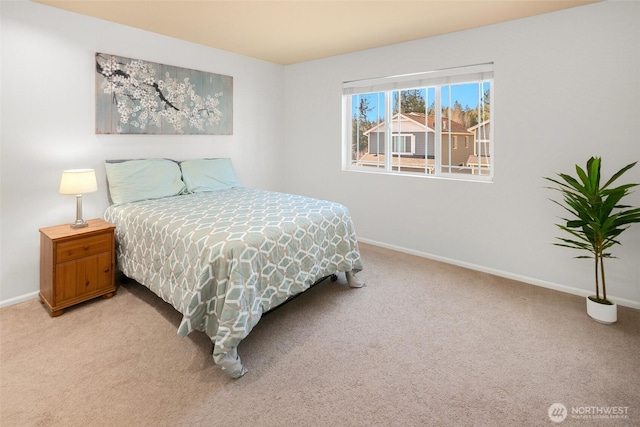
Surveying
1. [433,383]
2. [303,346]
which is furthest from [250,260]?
[433,383]

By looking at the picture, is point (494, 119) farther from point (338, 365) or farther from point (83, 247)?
point (83, 247)

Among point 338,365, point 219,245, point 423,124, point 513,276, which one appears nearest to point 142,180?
point 219,245

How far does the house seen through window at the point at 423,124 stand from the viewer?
3.40m

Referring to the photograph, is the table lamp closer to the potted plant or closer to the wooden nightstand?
the wooden nightstand

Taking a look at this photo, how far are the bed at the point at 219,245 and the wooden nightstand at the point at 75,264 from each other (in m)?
0.15

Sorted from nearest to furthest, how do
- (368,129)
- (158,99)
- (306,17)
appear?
(306,17) < (158,99) < (368,129)

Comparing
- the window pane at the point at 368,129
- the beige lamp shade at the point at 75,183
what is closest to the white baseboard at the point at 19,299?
the beige lamp shade at the point at 75,183

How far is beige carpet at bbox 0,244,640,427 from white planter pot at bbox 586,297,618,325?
6 cm

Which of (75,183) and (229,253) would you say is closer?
(229,253)

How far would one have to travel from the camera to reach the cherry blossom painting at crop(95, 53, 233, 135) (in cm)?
309

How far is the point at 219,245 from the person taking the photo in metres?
→ 1.97

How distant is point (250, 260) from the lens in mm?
2002

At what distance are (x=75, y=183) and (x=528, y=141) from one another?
3765 millimetres

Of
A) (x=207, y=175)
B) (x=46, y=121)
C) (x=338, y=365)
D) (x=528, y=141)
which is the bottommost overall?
(x=338, y=365)
